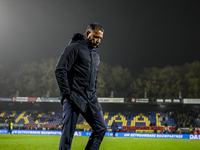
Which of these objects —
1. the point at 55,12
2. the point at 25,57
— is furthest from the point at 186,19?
the point at 25,57

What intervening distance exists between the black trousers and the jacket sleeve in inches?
9.3

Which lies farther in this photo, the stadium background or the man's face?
the stadium background

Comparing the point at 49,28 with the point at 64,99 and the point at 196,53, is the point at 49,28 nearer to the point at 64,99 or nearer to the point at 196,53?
the point at 196,53

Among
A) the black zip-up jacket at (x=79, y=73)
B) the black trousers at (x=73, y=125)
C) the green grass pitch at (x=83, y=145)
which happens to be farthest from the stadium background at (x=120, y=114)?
the black zip-up jacket at (x=79, y=73)

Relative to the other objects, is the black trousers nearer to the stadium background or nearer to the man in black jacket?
the man in black jacket

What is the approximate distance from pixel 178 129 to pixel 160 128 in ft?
8.29

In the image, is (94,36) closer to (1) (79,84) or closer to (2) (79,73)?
(2) (79,73)

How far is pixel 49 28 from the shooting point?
64.7 meters

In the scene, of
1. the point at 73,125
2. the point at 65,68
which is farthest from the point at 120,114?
the point at 65,68

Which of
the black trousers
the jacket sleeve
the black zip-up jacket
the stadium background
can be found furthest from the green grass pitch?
the stadium background

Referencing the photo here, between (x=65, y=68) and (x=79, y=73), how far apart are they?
10.4 inches

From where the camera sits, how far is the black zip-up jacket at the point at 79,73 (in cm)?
379

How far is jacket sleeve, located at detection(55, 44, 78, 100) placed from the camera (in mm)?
3723

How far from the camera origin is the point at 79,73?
3941mm
